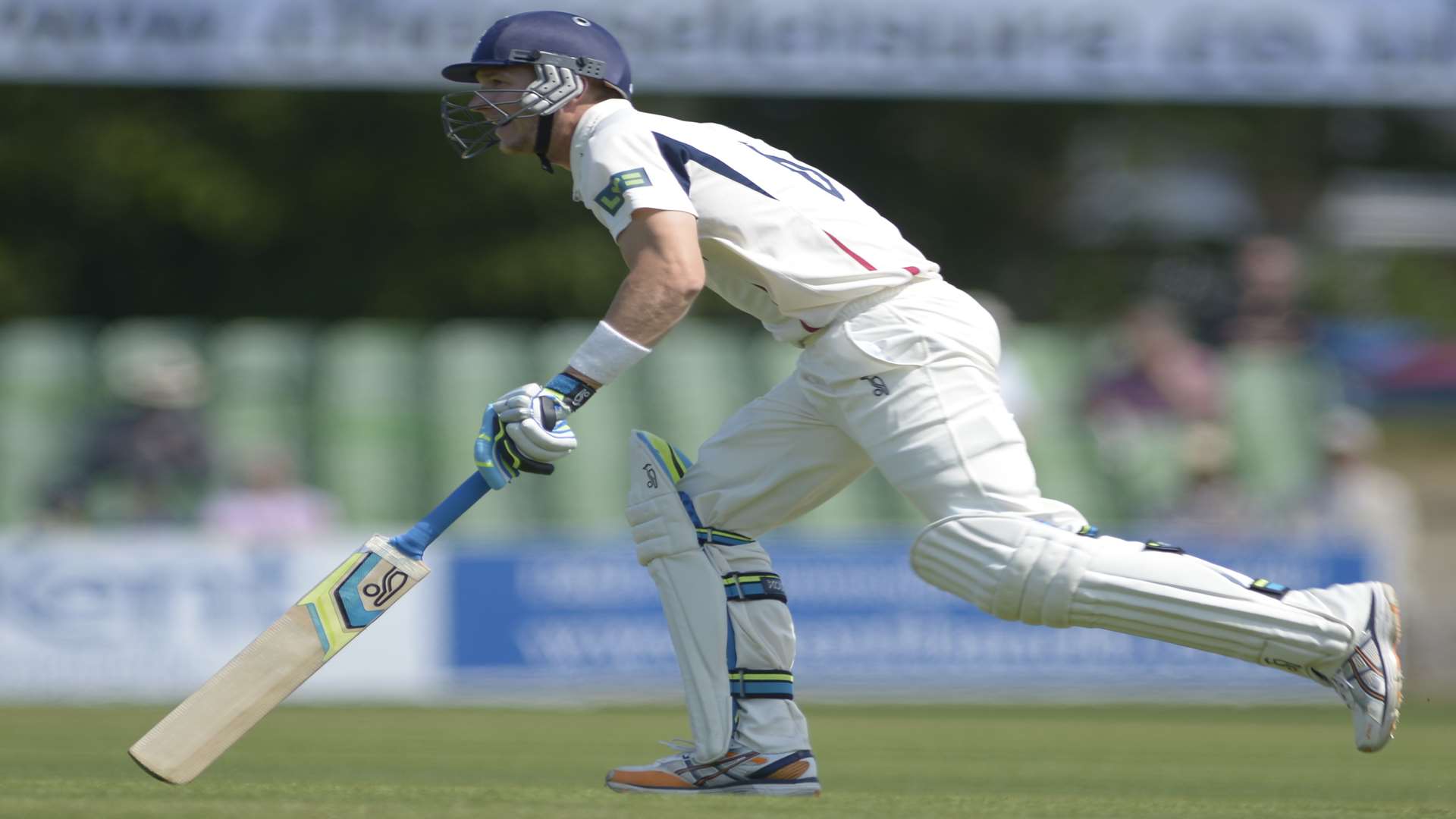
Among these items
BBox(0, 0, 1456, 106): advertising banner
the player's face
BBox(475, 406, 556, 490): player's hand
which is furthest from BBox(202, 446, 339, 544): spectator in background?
BBox(475, 406, 556, 490): player's hand

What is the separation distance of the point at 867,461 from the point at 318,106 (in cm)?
1082

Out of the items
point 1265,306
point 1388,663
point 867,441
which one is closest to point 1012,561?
point 867,441

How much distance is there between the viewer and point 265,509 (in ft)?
32.6

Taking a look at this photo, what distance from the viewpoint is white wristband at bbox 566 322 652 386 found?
13.7 feet

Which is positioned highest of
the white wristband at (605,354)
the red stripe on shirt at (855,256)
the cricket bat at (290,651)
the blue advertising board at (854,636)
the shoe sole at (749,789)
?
the red stripe on shirt at (855,256)

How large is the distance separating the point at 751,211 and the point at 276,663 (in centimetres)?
131

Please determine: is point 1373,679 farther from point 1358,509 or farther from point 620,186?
point 1358,509

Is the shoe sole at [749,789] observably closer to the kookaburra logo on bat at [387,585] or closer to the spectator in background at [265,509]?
the kookaburra logo on bat at [387,585]

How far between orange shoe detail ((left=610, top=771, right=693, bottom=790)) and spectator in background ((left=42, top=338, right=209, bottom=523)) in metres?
6.20

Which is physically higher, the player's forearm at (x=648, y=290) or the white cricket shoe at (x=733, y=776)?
the player's forearm at (x=648, y=290)

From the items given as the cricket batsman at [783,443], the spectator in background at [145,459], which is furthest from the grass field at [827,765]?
the spectator in background at [145,459]

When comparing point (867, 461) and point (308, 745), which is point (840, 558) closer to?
point (308, 745)

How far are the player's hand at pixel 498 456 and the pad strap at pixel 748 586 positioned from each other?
1.67 ft

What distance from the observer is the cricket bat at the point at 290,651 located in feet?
13.5
